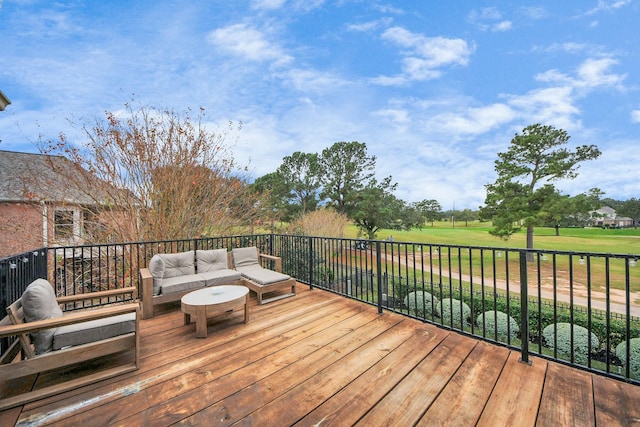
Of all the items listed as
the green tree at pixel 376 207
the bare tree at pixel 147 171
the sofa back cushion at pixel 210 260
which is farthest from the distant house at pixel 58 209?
the green tree at pixel 376 207

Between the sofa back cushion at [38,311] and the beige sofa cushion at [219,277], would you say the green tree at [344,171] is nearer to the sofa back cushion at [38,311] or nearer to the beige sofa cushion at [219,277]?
the beige sofa cushion at [219,277]

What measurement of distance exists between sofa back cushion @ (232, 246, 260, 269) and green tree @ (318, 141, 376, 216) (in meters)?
16.0

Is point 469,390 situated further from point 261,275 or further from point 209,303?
point 261,275

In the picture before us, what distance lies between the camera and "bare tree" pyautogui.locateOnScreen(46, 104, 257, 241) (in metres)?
5.57

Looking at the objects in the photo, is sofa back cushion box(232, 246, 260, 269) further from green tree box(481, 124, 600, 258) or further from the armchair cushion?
green tree box(481, 124, 600, 258)

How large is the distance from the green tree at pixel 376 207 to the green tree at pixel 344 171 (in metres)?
0.87

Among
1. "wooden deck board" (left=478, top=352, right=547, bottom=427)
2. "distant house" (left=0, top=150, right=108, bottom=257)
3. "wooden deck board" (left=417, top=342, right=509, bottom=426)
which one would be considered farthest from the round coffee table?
"distant house" (left=0, top=150, right=108, bottom=257)

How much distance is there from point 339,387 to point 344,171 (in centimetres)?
1990

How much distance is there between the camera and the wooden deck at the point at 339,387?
1.65 meters

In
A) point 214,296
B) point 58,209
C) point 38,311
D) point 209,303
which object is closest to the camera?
point 38,311

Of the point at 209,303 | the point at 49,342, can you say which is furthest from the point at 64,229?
the point at 209,303

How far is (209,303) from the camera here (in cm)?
289

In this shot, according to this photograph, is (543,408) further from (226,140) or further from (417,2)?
(417,2)

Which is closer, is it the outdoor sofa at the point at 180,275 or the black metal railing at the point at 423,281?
the black metal railing at the point at 423,281
